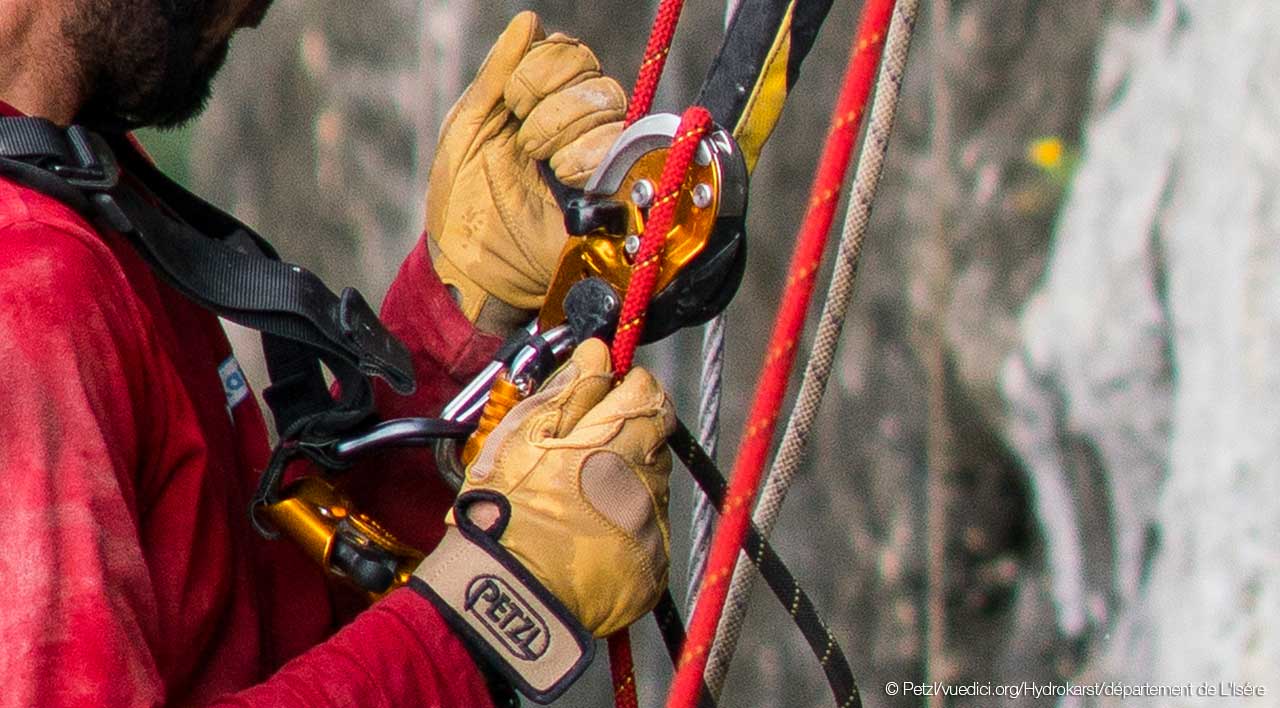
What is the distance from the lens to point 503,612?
1.12 metres

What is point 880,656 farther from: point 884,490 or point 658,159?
point 658,159

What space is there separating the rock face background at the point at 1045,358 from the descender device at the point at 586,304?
0.79m

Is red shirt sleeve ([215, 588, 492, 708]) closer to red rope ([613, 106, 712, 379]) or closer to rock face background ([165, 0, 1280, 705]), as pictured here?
red rope ([613, 106, 712, 379])

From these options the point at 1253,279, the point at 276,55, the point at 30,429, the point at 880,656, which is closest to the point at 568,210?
the point at 30,429

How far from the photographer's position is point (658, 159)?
1179 millimetres

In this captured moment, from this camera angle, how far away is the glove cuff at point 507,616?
112cm

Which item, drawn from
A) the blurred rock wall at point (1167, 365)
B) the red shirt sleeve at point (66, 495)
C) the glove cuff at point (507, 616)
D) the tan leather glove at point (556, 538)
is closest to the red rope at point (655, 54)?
the tan leather glove at point (556, 538)

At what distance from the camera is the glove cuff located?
1115 mm

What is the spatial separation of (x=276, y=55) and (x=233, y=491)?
2179 millimetres

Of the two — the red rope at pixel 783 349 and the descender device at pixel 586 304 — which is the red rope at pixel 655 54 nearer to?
Result: the descender device at pixel 586 304

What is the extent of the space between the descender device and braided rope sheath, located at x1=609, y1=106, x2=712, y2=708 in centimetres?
1

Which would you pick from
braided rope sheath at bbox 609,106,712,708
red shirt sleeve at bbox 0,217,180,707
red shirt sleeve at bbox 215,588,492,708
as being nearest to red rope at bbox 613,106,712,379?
braided rope sheath at bbox 609,106,712,708

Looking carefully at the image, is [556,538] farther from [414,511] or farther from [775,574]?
[414,511]

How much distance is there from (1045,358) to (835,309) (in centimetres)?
84
